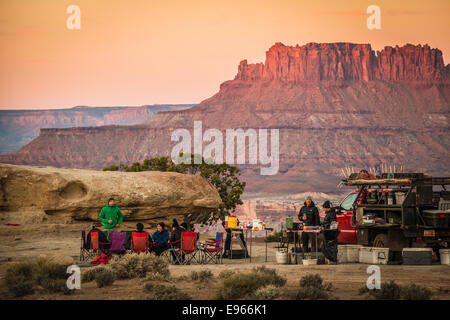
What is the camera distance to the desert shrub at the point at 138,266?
546 inches

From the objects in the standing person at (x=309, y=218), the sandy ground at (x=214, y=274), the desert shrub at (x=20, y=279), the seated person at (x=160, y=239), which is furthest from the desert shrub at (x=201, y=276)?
the standing person at (x=309, y=218)

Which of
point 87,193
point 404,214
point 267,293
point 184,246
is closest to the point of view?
point 267,293

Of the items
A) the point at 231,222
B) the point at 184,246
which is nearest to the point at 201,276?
the point at 184,246

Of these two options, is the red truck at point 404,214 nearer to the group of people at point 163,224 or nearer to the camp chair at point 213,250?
the group of people at point 163,224

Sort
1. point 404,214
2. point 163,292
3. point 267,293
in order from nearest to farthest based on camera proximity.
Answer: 1. point 267,293
2. point 163,292
3. point 404,214

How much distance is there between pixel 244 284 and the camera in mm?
11852

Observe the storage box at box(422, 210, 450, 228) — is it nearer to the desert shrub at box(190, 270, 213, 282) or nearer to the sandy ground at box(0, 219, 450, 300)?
the sandy ground at box(0, 219, 450, 300)

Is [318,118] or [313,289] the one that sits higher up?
[318,118]

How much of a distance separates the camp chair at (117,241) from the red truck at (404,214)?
5770 mm

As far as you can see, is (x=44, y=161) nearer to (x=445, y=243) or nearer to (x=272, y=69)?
(x=272, y=69)

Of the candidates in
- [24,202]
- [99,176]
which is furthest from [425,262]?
[24,202]

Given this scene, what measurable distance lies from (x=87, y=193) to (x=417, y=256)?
1084cm

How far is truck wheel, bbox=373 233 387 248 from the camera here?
16.7 m

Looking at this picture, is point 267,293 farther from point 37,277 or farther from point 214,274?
point 37,277
